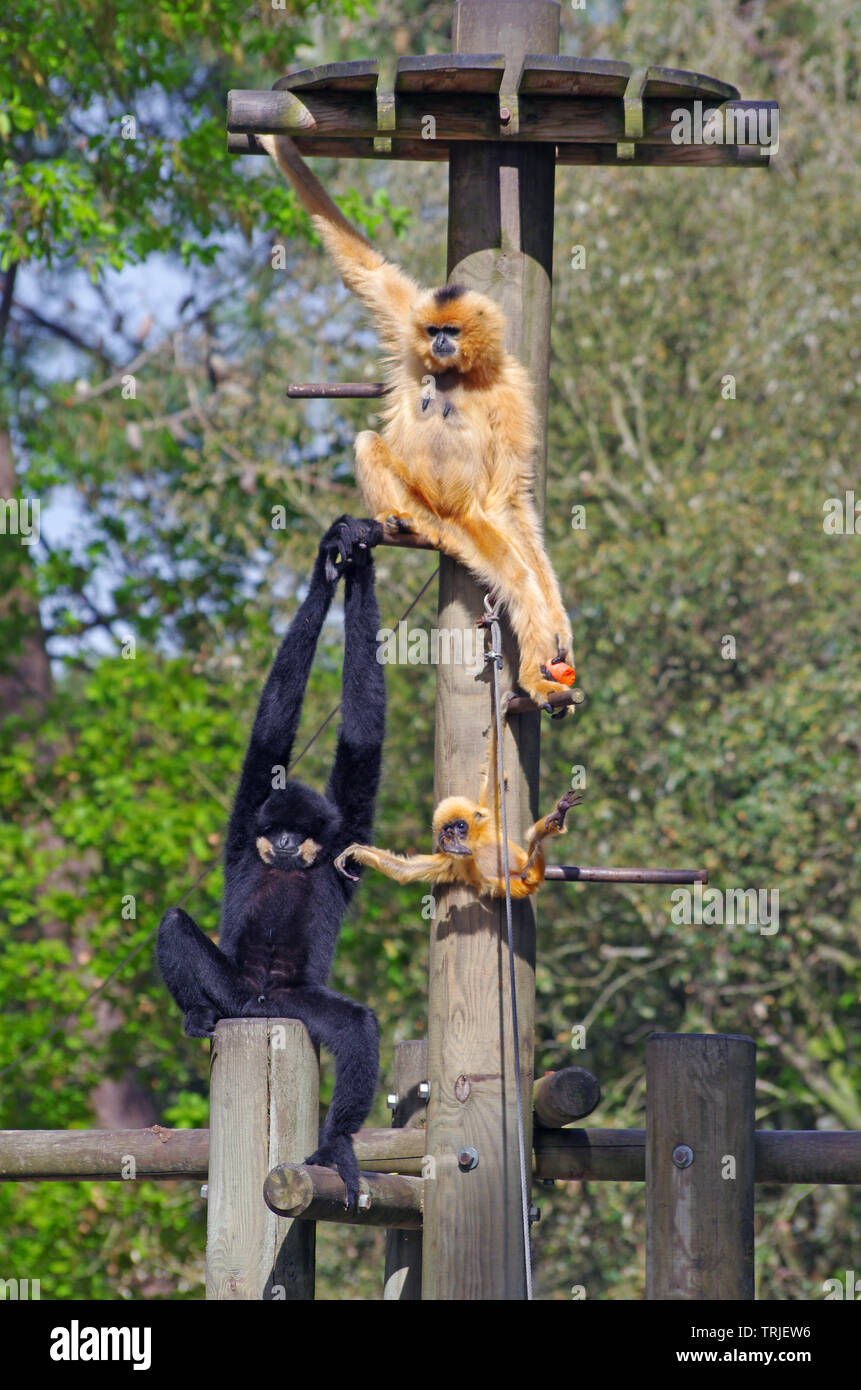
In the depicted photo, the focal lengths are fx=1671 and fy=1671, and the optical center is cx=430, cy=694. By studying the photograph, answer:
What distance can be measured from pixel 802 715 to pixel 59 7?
5771mm

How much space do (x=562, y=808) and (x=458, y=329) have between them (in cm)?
143

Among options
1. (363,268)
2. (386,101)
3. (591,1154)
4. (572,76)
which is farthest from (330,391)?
(591,1154)

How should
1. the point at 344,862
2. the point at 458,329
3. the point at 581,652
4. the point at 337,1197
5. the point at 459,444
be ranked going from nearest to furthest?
the point at 337,1197, the point at 458,329, the point at 459,444, the point at 344,862, the point at 581,652

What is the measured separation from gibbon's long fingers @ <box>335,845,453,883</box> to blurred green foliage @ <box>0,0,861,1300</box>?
202 inches

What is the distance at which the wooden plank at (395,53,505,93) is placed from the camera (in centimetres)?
429

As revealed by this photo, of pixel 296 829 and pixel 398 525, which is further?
pixel 296 829

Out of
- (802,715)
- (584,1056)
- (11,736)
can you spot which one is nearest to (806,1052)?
(584,1056)

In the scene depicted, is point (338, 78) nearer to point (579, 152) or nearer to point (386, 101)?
point (386, 101)

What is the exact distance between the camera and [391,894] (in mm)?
11141

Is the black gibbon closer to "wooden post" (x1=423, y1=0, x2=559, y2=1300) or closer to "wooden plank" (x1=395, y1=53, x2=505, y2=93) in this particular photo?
"wooden post" (x1=423, y1=0, x2=559, y2=1300)

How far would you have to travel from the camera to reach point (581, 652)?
1079 centimetres

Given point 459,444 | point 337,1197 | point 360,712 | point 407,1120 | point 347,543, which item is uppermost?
point 459,444

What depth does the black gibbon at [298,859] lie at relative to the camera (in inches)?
188

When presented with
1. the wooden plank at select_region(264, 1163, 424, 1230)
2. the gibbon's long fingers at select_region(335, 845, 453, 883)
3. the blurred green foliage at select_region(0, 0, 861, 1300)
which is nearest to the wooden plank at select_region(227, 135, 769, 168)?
the gibbon's long fingers at select_region(335, 845, 453, 883)
